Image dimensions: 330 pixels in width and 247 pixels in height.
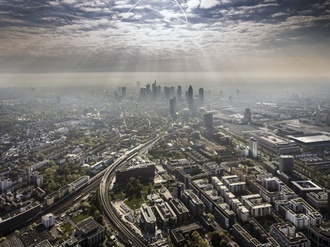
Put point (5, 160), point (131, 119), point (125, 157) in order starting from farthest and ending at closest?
point (131, 119) → point (125, 157) → point (5, 160)

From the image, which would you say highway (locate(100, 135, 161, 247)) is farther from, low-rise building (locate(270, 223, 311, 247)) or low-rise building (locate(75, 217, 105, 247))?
low-rise building (locate(270, 223, 311, 247))

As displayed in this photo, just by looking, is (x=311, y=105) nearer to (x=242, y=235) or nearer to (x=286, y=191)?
(x=286, y=191)

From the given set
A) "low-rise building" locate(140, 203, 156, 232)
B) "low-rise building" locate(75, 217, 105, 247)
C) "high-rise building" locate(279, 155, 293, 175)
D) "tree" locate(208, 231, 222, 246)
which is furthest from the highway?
"high-rise building" locate(279, 155, 293, 175)

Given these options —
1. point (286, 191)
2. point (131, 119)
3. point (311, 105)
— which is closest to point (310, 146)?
point (286, 191)

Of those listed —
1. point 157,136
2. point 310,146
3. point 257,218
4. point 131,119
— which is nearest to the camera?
point 257,218

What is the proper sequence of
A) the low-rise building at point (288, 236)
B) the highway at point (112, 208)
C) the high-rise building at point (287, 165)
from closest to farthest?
the low-rise building at point (288, 236), the highway at point (112, 208), the high-rise building at point (287, 165)

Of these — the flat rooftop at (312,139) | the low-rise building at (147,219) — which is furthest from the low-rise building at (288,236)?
the flat rooftop at (312,139)

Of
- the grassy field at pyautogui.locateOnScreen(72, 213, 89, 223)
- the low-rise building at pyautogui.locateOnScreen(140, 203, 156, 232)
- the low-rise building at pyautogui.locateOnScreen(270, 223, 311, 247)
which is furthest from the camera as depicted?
the grassy field at pyautogui.locateOnScreen(72, 213, 89, 223)

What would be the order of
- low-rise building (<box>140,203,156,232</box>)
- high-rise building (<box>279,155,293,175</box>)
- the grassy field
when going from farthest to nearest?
high-rise building (<box>279,155,293,175</box>), the grassy field, low-rise building (<box>140,203,156,232</box>)

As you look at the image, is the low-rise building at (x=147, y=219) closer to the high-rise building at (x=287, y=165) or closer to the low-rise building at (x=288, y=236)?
the low-rise building at (x=288, y=236)
